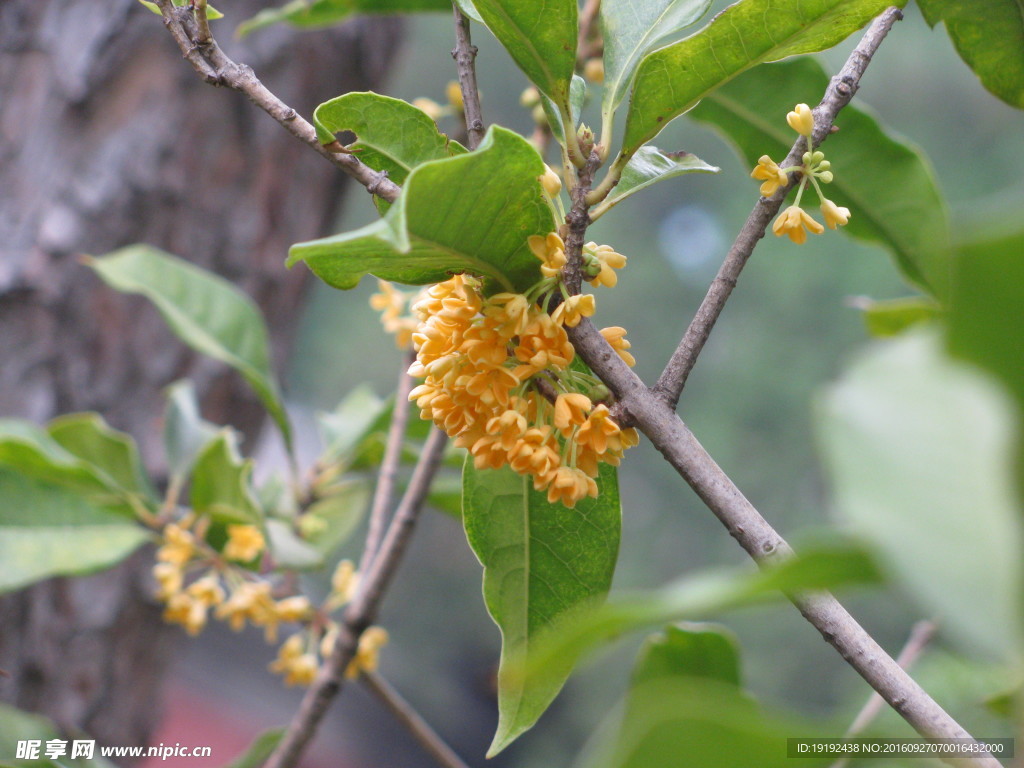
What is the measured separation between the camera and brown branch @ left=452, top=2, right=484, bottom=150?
1.50 ft

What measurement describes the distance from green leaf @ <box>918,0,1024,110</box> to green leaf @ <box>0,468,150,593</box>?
942 mm

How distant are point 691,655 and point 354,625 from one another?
14.0 inches

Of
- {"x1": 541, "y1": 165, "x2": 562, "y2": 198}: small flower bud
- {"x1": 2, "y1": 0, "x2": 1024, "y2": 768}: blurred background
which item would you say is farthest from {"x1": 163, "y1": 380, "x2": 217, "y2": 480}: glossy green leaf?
{"x1": 2, "y1": 0, "x2": 1024, "y2": 768}: blurred background

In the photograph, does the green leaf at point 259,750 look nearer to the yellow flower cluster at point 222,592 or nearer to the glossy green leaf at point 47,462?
the yellow flower cluster at point 222,592

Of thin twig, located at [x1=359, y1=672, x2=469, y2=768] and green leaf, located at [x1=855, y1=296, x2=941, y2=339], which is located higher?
green leaf, located at [x1=855, y1=296, x2=941, y2=339]

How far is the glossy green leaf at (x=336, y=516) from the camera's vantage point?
1.02 metres

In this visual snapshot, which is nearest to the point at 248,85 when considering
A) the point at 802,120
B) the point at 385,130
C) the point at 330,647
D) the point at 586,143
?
the point at 385,130

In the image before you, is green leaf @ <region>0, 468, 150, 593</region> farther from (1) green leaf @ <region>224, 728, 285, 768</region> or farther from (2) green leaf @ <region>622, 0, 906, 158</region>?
(2) green leaf @ <region>622, 0, 906, 158</region>

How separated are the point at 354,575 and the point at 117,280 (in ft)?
1.55

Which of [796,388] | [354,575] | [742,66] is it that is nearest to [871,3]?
[742,66]

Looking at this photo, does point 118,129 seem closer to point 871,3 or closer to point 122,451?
point 122,451

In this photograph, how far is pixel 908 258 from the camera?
0.64 metres

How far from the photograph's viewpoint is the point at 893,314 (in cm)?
65

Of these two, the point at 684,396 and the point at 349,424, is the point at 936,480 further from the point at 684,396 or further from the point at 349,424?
the point at 684,396
